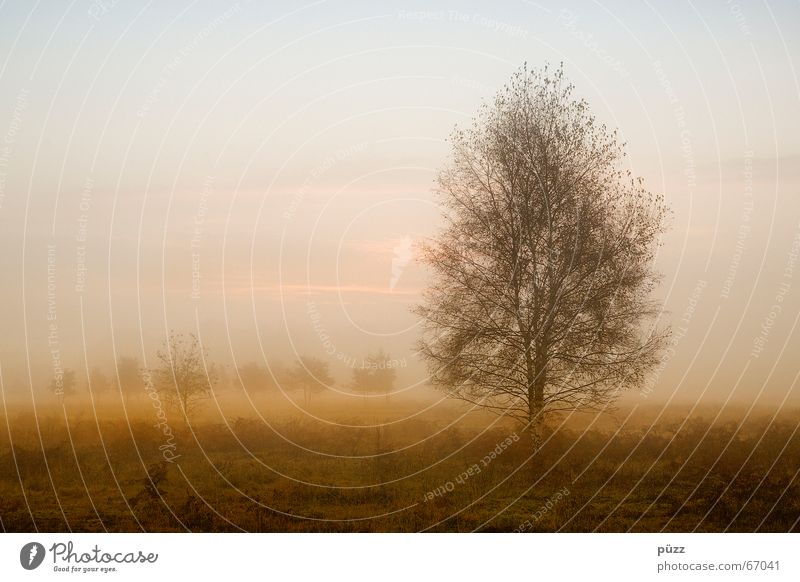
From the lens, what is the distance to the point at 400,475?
25.3m

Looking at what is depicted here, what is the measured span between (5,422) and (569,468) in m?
14.7

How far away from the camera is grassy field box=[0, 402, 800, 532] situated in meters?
23.6

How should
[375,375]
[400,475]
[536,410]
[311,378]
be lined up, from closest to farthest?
[400,475] < [536,410] < [375,375] < [311,378]

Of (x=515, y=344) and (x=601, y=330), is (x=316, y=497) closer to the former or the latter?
(x=515, y=344)

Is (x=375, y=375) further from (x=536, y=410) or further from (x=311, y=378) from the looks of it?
(x=536, y=410)

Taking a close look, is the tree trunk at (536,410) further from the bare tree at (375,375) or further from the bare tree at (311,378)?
the bare tree at (311,378)
